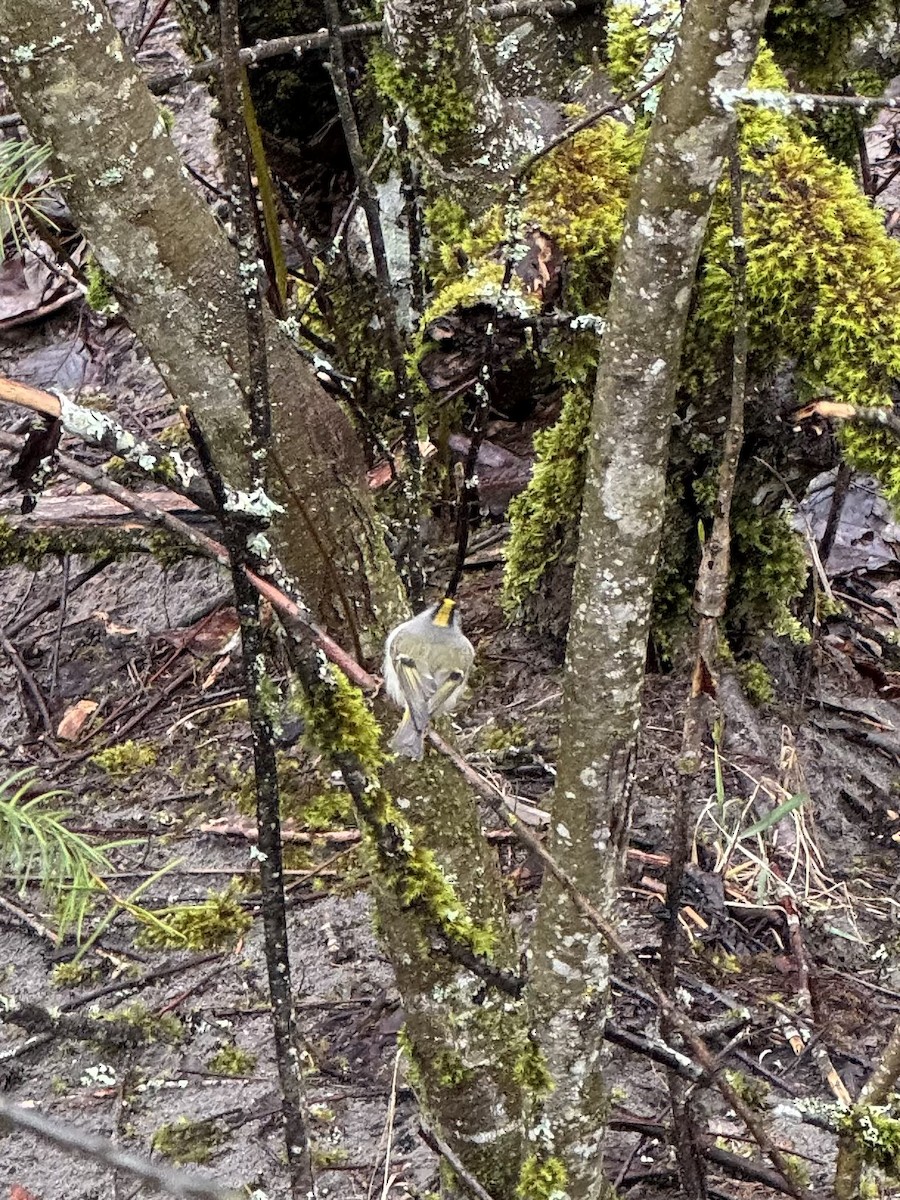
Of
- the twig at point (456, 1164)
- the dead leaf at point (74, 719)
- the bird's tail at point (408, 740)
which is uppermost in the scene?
the bird's tail at point (408, 740)

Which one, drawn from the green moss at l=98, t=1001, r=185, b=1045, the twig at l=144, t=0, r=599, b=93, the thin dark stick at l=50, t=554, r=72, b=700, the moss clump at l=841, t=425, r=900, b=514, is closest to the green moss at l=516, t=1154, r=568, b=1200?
the green moss at l=98, t=1001, r=185, b=1045

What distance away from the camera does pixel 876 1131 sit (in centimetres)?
176

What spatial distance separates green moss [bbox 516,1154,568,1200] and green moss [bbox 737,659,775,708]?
1.83m

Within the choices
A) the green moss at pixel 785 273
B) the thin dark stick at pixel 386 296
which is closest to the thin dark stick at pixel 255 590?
the thin dark stick at pixel 386 296

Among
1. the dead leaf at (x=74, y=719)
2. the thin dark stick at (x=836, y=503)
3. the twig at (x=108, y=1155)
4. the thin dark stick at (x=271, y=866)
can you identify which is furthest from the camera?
the dead leaf at (x=74, y=719)

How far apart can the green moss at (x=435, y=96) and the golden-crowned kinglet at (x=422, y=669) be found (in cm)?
146

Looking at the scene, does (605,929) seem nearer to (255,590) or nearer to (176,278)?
(255,590)

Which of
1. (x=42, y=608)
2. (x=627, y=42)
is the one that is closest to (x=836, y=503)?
(x=627, y=42)

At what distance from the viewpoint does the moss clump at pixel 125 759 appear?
3.79m

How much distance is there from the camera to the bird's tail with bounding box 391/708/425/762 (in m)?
1.96

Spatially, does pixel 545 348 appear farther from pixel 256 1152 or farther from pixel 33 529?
pixel 256 1152

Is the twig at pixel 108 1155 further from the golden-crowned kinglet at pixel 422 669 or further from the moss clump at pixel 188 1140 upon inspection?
the moss clump at pixel 188 1140

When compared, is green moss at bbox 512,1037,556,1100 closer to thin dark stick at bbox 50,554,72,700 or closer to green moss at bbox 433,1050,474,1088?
green moss at bbox 433,1050,474,1088

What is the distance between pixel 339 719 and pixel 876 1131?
43.1 inches
